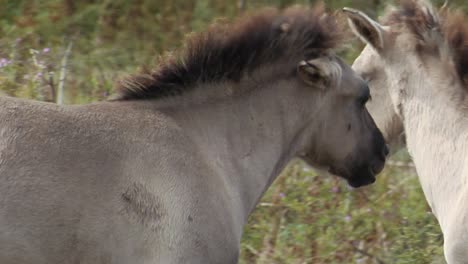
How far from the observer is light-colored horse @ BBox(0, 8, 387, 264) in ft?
14.8

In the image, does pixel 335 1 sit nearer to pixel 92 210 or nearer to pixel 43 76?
pixel 43 76

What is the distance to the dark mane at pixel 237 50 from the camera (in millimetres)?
5184

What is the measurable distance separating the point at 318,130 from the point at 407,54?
2.10 ft

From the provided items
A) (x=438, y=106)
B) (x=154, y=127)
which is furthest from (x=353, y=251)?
(x=154, y=127)

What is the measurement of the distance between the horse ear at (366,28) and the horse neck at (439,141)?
0.95ft

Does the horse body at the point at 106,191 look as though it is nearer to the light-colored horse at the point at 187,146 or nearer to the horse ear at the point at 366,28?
the light-colored horse at the point at 187,146

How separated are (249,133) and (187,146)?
40cm

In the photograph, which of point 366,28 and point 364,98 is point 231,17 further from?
point 364,98

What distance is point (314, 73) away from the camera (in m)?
5.29

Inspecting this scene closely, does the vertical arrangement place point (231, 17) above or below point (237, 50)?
below

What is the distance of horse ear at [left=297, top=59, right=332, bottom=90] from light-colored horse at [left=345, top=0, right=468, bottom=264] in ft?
1.25

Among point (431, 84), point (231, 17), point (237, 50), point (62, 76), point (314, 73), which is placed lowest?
point (231, 17)

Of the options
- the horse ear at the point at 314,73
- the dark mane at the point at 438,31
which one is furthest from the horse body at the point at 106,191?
the dark mane at the point at 438,31

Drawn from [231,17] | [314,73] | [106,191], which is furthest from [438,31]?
[231,17]
